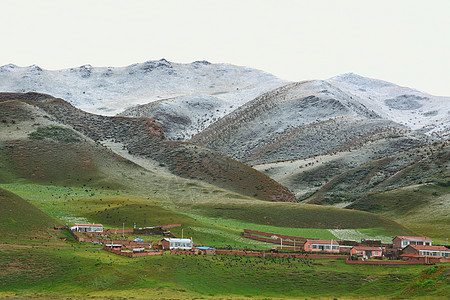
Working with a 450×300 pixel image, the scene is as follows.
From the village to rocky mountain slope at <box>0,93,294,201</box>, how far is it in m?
48.8

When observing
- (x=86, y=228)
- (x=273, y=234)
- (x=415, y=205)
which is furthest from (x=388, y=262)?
(x=415, y=205)

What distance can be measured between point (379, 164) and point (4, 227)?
353 ft

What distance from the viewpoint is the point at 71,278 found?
48.2 m

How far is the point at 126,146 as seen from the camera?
149 m

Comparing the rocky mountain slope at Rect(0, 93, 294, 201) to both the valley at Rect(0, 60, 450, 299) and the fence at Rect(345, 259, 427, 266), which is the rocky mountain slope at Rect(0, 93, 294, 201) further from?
the fence at Rect(345, 259, 427, 266)

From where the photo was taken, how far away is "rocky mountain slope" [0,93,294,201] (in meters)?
122

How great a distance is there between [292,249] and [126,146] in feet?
298

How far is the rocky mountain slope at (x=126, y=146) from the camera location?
12225 cm

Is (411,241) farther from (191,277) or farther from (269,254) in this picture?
(191,277)

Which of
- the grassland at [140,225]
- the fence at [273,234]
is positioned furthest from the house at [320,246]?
the fence at [273,234]

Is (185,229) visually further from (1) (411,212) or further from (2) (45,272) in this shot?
(1) (411,212)

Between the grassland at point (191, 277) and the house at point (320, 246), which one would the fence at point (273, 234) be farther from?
the grassland at point (191, 277)

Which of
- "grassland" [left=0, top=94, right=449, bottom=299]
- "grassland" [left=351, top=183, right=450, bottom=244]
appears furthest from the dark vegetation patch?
"grassland" [left=351, top=183, right=450, bottom=244]

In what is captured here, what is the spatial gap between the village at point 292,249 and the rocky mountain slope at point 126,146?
160 feet
